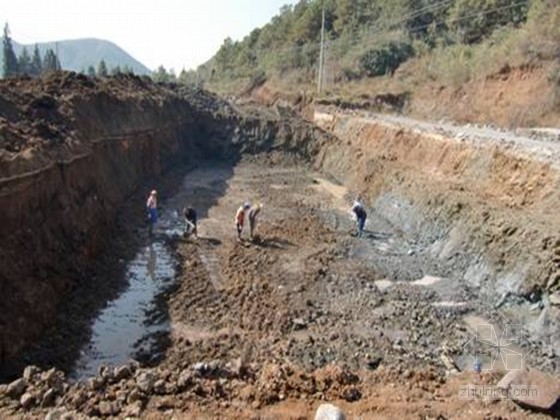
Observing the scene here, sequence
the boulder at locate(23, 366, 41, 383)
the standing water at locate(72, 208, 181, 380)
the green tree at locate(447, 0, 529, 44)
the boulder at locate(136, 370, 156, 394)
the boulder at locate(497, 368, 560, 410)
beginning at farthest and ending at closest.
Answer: the green tree at locate(447, 0, 529, 44) < the standing water at locate(72, 208, 181, 380) < the boulder at locate(23, 366, 41, 383) < the boulder at locate(136, 370, 156, 394) < the boulder at locate(497, 368, 560, 410)

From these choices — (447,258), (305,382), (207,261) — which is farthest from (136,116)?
(305,382)

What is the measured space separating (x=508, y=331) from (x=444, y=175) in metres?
9.79

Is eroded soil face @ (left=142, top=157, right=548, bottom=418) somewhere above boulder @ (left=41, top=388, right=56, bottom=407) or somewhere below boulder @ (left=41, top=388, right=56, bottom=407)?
below

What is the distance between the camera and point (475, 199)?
56.5 ft

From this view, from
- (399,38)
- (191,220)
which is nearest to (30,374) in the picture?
(191,220)

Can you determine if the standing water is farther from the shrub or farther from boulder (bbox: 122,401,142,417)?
the shrub

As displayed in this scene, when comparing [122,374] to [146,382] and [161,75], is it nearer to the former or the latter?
[146,382]

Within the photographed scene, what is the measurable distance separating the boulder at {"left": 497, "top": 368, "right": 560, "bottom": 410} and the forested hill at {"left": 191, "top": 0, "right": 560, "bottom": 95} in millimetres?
29115

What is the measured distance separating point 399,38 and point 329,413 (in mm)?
55576

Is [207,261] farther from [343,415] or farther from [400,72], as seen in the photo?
[400,72]

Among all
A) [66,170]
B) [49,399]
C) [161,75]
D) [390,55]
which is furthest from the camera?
[161,75]

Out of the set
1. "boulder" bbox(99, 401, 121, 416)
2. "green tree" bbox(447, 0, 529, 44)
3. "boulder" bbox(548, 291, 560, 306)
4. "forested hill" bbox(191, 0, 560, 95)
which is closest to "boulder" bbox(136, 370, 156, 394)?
"boulder" bbox(99, 401, 121, 416)

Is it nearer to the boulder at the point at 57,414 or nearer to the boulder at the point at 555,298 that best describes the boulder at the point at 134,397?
the boulder at the point at 57,414

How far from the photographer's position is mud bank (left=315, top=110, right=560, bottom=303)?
1326 cm
